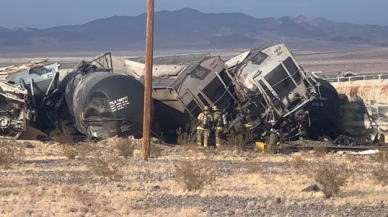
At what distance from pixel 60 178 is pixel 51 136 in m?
7.53

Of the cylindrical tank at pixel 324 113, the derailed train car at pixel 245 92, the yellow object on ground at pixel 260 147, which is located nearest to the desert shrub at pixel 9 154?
the derailed train car at pixel 245 92

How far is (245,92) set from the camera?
20.3 m

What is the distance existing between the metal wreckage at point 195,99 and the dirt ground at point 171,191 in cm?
241

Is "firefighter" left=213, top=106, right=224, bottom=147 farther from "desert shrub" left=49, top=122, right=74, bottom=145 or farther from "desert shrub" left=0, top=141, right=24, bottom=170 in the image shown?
"desert shrub" left=0, top=141, right=24, bottom=170

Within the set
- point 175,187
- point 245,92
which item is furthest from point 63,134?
point 175,187

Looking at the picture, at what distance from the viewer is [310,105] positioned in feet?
70.2

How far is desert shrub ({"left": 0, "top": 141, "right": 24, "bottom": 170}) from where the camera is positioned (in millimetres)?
14754

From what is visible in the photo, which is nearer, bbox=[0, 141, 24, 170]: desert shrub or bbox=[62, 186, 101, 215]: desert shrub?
bbox=[62, 186, 101, 215]: desert shrub

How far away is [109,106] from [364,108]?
7736mm

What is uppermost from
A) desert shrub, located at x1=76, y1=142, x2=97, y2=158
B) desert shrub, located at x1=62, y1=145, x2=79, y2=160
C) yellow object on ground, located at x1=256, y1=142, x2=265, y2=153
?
desert shrub, located at x1=62, y1=145, x2=79, y2=160

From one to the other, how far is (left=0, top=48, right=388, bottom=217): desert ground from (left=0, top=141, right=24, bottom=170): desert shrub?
0.08 metres

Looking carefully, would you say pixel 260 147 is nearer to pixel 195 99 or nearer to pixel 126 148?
pixel 195 99

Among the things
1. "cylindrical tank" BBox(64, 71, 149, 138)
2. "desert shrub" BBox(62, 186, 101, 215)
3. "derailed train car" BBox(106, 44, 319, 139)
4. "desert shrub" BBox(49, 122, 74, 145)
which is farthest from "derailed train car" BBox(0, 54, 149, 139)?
"desert shrub" BBox(62, 186, 101, 215)

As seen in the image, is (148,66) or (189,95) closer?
(148,66)
